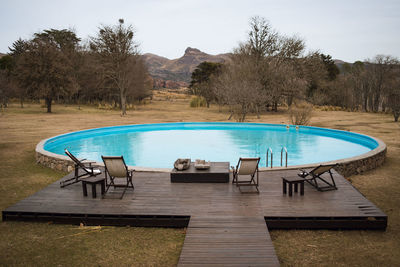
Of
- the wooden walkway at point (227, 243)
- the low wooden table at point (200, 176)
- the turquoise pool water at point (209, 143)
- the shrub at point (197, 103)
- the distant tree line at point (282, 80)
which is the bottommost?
the turquoise pool water at point (209, 143)

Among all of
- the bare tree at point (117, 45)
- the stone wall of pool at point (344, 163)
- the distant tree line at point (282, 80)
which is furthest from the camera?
the bare tree at point (117, 45)

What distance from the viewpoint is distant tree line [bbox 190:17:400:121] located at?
77.3 feet

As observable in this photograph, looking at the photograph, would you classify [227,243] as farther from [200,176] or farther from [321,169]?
[321,169]

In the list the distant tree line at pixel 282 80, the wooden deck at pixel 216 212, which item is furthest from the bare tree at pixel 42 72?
the wooden deck at pixel 216 212

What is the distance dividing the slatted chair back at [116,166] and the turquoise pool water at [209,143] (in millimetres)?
4792

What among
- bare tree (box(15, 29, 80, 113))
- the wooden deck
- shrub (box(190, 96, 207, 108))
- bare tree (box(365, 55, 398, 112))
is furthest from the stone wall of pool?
bare tree (box(365, 55, 398, 112))

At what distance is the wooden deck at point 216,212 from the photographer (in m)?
3.70

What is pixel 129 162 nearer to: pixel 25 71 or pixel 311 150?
pixel 311 150

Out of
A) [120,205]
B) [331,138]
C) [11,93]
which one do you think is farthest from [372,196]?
[11,93]

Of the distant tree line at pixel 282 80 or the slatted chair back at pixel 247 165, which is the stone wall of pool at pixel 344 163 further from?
the distant tree line at pixel 282 80

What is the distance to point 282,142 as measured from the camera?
46.6 ft

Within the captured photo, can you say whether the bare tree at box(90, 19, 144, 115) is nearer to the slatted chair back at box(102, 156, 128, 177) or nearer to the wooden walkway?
the slatted chair back at box(102, 156, 128, 177)

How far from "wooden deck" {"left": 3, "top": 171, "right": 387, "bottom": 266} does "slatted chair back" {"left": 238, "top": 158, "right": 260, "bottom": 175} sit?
0.44 metres

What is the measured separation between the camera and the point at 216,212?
4609mm
